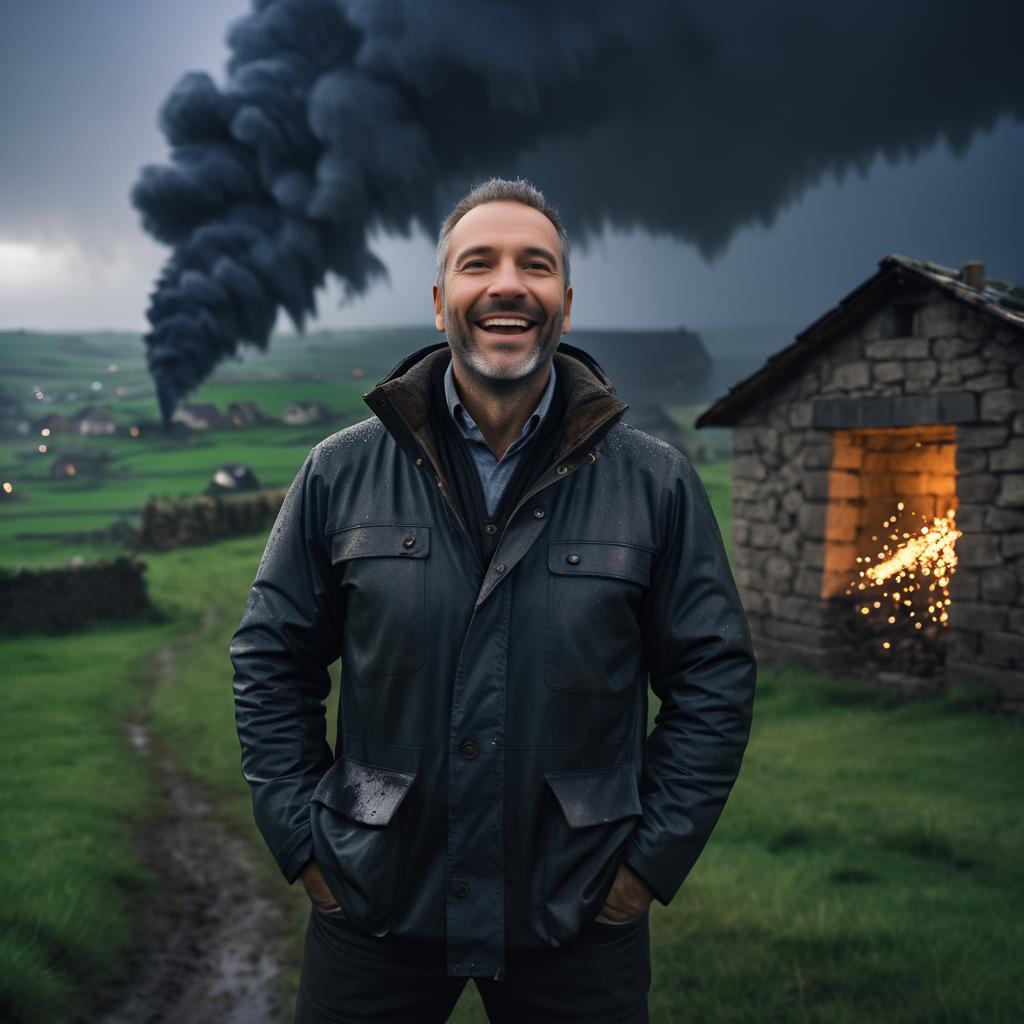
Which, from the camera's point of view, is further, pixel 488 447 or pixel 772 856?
pixel 772 856

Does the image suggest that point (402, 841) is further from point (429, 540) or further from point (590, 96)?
point (590, 96)

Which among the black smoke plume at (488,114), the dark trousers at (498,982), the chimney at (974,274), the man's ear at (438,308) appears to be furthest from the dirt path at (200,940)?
the black smoke plume at (488,114)

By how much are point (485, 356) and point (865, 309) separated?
27.3 ft

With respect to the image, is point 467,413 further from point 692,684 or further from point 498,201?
Answer: point 692,684

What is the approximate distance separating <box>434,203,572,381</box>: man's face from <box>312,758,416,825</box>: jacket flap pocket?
832mm

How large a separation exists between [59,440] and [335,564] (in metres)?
28.7

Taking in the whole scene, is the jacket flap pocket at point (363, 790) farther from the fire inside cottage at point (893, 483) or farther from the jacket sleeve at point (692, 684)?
the fire inside cottage at point (893, 483)

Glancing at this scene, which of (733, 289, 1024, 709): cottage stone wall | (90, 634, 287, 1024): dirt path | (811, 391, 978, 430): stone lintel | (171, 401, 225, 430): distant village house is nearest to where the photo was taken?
(90, 634, 287, 1024): dirt path

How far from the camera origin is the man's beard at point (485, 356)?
192 cm

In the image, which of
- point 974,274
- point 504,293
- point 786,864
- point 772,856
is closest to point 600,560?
point 504,293

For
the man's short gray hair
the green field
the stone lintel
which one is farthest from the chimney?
the man's short gray hair

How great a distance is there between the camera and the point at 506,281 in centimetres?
191

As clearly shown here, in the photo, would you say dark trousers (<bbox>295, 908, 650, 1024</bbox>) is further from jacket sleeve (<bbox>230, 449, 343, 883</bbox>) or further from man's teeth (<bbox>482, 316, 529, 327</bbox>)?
man's teeth (<bbox>482, 316, 529, 327</bbox>)

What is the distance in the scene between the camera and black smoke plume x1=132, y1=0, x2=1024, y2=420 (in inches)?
1368
